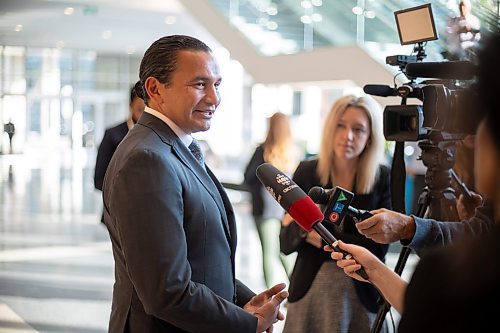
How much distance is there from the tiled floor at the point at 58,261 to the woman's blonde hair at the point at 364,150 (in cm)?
197

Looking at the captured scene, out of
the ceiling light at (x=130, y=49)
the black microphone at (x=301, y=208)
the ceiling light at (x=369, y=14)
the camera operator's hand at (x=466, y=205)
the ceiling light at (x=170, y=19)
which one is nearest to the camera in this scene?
the black microphone at (x=301, y=208)

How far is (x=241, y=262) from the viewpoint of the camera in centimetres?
702

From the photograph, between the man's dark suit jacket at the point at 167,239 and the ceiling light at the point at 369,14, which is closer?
the man's dark suit jacket at the point at 167,239

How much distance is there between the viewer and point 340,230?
2.71 metres

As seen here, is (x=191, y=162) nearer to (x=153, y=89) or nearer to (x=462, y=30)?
(x=153, y=89)

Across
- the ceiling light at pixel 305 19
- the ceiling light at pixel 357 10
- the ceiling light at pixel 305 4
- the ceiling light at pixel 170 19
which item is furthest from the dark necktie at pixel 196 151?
the ceiling light at pixel 170 19

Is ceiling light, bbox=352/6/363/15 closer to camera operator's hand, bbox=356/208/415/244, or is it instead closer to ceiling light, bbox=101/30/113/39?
camera operator's hand, bbox=356/208/415/244

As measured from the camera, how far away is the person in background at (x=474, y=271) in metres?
0.85

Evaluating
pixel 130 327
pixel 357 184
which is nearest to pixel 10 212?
pixel 357 184

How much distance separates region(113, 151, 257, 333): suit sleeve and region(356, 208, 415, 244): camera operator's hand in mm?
545

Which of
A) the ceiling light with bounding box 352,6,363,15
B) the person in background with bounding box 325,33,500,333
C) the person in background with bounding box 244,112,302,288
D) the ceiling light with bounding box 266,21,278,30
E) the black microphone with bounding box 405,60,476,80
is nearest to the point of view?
the person in background with bounding box 325,33,500,333

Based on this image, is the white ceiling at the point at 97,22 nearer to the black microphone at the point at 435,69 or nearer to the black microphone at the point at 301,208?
the black microphone at the point at 435,69

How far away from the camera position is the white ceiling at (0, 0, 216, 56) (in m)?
14.4

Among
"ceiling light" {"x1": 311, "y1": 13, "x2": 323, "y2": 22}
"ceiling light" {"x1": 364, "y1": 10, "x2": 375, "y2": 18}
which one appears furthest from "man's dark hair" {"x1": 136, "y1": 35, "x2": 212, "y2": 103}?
→ "ceiling light" {"x1": 311, "y1": 13, "x2": 323, "y2": 22}
